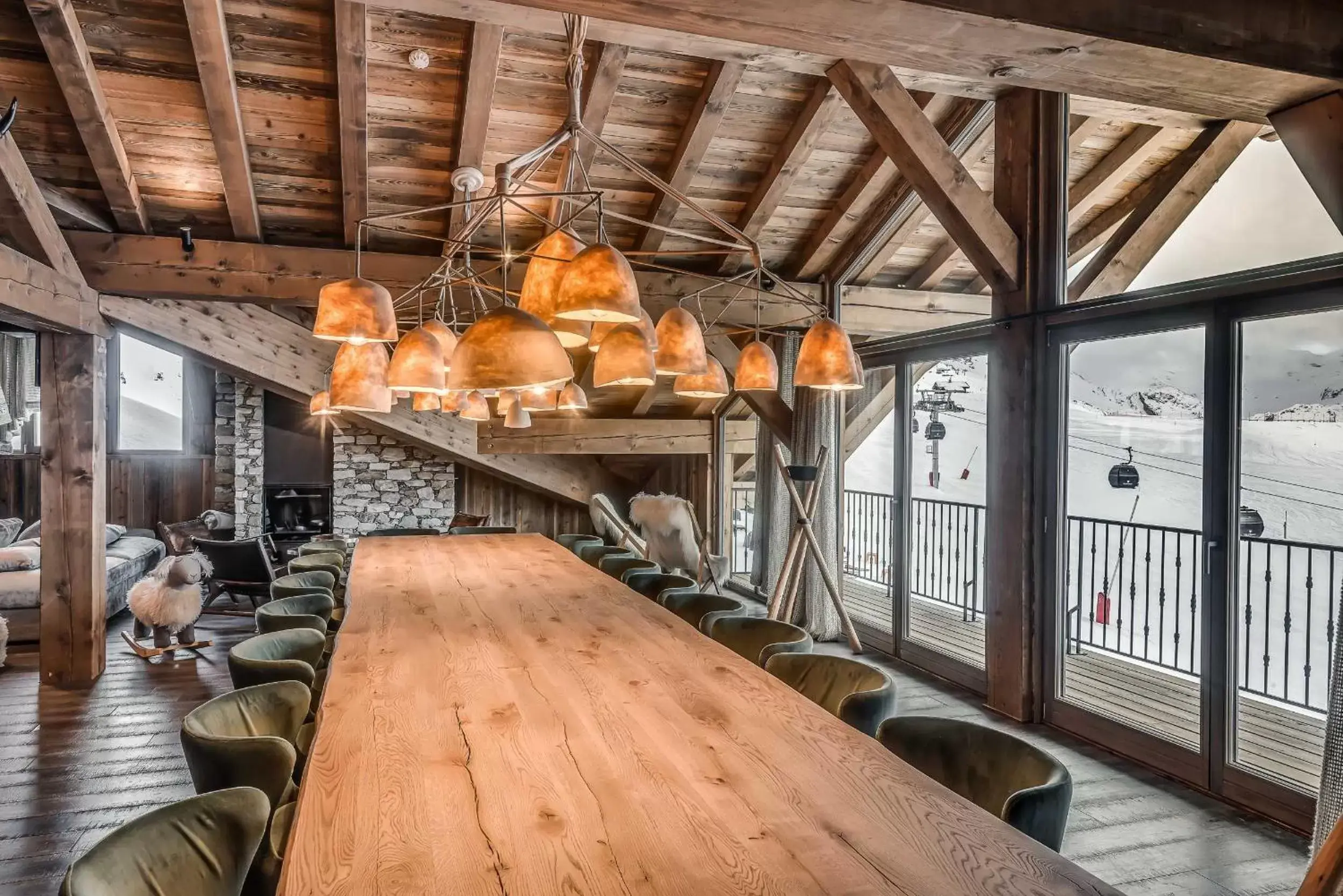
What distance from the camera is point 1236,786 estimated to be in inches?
133

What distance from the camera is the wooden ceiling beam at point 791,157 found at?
4.93 m

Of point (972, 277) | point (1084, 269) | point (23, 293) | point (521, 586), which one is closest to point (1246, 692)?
point (1084, 269)

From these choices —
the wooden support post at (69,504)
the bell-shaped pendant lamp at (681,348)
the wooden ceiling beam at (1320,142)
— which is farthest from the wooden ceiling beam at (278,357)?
the wooden ceiling beam at (1320,142)

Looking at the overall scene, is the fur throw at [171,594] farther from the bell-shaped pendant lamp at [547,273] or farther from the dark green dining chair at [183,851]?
the dark green dining chair at [183,851]

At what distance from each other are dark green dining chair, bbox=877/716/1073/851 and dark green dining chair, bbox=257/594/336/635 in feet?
7.70

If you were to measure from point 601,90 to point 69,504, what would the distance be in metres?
4.33

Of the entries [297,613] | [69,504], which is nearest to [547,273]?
[297,613]

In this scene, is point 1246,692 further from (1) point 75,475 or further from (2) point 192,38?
(1) point 75,475

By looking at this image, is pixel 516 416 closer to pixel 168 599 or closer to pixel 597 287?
pixel 597 287

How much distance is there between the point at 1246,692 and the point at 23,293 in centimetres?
726

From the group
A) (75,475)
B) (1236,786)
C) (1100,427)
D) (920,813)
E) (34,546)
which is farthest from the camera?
(34,546)

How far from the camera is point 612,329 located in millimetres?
2631

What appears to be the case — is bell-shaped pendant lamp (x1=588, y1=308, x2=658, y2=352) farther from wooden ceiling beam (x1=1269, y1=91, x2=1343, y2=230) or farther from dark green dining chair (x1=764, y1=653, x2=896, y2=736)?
wooden ceiling beam (x1=1269, y1=91, x2=1343, y2=230)

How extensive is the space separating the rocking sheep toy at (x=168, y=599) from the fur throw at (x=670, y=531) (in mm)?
3347
